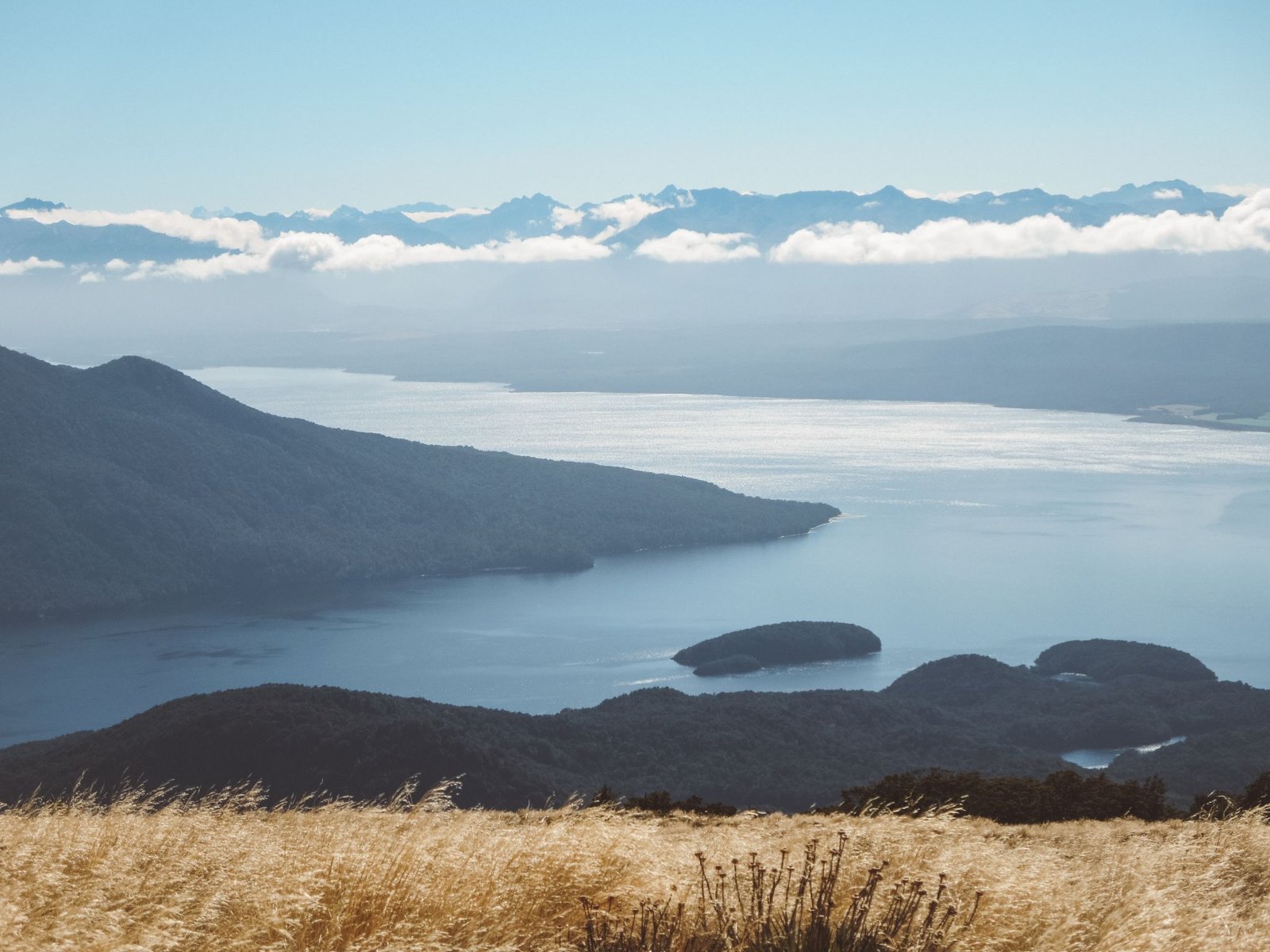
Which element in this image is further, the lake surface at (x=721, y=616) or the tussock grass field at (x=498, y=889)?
the lake surface at (x=721, y=616)

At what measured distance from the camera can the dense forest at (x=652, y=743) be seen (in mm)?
53438

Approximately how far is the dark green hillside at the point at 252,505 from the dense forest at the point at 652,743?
8616cm

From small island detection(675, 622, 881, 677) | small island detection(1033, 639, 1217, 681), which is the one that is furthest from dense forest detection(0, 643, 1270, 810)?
small island detection(675, 622, 881, 677)

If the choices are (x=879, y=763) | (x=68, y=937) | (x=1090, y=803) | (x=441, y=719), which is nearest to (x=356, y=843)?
(x=68, y=937)

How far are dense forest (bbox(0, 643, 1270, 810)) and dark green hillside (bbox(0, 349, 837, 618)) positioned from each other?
86164 mm

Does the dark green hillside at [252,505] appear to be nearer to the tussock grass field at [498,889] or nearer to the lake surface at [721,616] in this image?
the lake surface at [721,616]

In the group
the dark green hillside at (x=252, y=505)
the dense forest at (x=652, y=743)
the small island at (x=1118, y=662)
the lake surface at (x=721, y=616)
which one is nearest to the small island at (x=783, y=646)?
the lake surface at (x=721, y=616)

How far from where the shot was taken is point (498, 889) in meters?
6.87

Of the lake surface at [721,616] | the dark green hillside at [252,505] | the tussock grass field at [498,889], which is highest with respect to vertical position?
the tussock grass field at [498,889]

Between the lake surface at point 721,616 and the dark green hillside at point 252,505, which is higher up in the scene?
the dark green hillside at point 252,505

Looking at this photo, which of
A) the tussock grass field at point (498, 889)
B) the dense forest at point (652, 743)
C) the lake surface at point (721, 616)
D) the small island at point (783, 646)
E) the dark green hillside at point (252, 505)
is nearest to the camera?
the tussock grass field at point (498, 889)

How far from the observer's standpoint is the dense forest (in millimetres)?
53438

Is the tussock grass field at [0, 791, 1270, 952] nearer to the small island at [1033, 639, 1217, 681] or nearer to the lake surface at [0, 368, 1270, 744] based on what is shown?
the lake surface at [0, 368, 1270, 744]

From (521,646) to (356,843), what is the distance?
112 m
